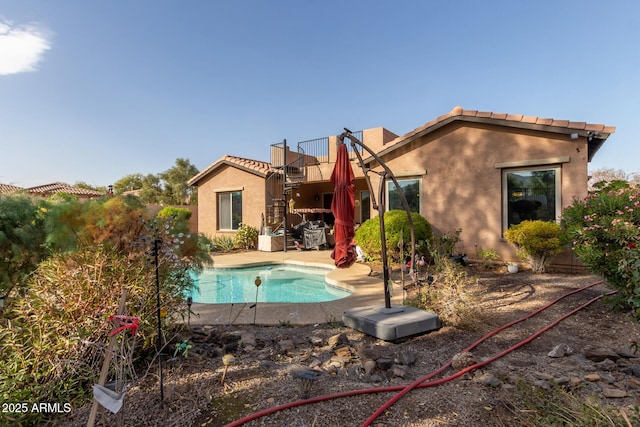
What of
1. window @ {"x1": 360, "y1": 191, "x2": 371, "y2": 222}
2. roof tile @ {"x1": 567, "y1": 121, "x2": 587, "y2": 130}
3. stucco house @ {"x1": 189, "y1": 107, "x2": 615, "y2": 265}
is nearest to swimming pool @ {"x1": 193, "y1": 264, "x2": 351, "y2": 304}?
stucco house @ {"x1": 189, "y1": 107, "x2": 615, "y2": 265}

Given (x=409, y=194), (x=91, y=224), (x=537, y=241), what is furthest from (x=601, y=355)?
(x=409, y=194)

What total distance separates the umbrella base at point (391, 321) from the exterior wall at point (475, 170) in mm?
5328

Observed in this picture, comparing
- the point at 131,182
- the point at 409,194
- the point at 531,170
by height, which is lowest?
the point at 409,194

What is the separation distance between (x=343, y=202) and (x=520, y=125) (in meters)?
5.56

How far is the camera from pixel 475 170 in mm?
8562

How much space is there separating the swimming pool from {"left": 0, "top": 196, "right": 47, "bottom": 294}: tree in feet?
10.1

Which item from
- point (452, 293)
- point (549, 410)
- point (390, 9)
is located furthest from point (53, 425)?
point (390, 9)

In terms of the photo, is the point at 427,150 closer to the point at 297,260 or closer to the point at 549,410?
the point at 297,260

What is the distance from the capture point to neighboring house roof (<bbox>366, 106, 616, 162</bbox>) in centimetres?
698

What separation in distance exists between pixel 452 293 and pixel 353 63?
1227 centimetres

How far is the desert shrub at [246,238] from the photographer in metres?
14.0

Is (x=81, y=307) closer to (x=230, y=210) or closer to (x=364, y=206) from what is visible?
(x=230, y=210)

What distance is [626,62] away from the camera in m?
10.0

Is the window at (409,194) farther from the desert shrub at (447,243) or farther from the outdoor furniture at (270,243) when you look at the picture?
the outdoor furniture at (270,243)
